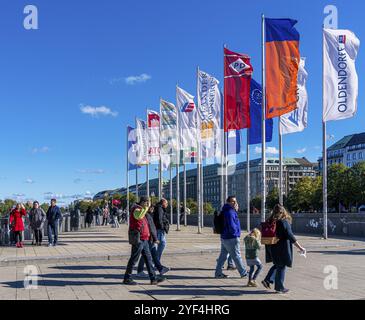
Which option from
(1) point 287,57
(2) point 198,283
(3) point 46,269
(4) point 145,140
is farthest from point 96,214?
(2) point 198,283

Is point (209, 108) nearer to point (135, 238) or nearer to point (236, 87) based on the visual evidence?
point (236, 87)

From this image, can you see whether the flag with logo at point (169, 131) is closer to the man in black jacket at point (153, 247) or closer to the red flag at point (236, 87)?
the red flag at point (236, 87)

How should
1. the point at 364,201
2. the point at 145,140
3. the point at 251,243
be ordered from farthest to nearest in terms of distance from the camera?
the point at 364,201 < the point at 145,140 < the point at 251,243

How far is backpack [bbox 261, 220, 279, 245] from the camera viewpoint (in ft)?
33.6

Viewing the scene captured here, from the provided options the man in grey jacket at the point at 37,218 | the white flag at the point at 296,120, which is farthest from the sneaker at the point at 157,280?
the white flag at the point at 296,120

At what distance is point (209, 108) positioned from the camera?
93.9 feet

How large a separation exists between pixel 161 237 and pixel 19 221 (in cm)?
995

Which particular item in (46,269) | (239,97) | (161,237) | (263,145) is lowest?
(46,269)

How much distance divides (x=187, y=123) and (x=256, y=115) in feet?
15.6

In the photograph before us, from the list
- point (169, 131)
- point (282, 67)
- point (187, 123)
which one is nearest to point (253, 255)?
point (282, 67)

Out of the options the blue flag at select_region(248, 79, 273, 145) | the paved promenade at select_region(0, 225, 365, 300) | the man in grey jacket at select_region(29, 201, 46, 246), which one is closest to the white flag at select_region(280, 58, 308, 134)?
the blue flag at select_region(248, 79, 273, 145)

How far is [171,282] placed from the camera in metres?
11.9

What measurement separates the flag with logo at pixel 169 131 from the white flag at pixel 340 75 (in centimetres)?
1295

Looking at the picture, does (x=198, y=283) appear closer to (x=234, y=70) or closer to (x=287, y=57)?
(x=287, y=57)
